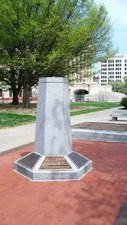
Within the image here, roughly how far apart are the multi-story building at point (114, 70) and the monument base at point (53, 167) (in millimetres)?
172139

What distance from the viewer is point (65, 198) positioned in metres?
6.32

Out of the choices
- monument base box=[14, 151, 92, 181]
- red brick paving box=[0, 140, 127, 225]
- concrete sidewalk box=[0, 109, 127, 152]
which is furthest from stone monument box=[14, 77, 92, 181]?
concrete sidewalk box=[0, 109, 127, 152]

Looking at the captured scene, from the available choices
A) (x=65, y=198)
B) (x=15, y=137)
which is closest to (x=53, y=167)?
(x=65, y=198)

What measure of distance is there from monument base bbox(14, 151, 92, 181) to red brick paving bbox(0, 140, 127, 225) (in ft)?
0.53

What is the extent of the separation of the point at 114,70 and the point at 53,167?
18204 cm

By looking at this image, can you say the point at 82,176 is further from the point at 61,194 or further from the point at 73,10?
the point at 73,10

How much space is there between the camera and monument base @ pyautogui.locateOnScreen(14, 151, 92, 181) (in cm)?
745

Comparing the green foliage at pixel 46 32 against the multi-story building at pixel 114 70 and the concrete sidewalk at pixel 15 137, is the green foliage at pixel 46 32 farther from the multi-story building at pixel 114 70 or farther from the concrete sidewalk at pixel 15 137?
the multi-story building at pixel 114 70

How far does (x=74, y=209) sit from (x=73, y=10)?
25.4 meters

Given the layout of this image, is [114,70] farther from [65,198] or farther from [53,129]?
[65,198]

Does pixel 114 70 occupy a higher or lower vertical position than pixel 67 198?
higher

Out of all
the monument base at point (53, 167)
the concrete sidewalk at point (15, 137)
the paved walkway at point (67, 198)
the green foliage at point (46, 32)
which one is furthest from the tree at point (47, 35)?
the monument base at point (53, 167)

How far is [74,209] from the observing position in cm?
578

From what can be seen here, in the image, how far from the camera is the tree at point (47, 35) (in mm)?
26656
